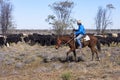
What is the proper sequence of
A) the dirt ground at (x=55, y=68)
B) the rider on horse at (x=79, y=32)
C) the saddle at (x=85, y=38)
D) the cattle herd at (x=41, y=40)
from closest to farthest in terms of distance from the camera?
the dirt ground at (x=55, y=68), the rider on horse at (x=79, y=32), the saddle at (x=85, y=38), the cattle herd at (x=41, y=40)

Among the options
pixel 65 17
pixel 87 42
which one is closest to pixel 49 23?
pixel 65 17

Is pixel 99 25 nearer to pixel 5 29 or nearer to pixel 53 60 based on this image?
pixel 5 29

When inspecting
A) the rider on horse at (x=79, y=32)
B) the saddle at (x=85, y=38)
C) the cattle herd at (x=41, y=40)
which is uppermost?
the rider on horse at (x=79, y=32)

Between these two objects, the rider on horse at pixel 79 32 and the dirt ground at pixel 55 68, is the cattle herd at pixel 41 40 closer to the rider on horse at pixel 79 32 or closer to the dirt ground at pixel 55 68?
the dirt ground at pixel 55 68

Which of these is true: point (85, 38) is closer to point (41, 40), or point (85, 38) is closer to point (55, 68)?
point (55, 68)

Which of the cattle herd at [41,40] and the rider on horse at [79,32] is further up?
the rider on horse at [79,32]

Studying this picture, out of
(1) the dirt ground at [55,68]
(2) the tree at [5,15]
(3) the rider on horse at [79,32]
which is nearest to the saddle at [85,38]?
(3) the rider on horse at [79,32]

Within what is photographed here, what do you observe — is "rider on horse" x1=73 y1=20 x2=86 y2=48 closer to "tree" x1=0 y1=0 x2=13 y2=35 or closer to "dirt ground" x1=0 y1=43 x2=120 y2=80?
"dirt ground" x1=0 y1=43 x2=120 y2=80

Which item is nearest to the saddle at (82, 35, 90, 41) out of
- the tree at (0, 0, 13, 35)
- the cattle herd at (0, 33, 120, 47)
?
the cattle herd at (0, 33, 120, 47)

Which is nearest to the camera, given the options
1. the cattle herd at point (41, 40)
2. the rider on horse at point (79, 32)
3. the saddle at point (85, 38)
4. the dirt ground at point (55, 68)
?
the dirt ground at point (55, 68)

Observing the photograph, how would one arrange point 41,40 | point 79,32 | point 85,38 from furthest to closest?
point 41,40, point 85,38, point 79,32

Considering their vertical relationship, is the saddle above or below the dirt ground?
above

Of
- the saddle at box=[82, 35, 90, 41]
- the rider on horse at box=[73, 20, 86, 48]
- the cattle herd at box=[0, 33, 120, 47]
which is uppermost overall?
the rider on horse at box=[73, 20, 86, 48]

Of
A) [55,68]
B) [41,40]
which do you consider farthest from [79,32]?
[41,40]
